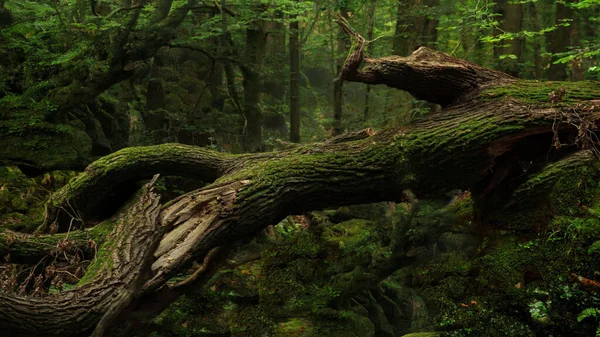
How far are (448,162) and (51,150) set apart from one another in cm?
708

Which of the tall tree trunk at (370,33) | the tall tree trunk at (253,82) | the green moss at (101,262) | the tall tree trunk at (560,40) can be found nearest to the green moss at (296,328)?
the green moss at (101,262)

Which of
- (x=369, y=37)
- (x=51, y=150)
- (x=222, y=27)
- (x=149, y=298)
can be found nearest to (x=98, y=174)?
(x=149, y=298)

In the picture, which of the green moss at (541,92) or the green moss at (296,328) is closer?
the green moss at (541,92)

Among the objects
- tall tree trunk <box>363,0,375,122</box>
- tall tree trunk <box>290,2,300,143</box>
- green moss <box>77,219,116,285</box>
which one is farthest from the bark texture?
tall tree trunk <box>363,0,375,122</box>

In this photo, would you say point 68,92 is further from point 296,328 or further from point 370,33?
point 370,33

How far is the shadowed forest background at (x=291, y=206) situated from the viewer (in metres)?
4.70

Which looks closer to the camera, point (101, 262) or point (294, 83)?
point (101, 262)

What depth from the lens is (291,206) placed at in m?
5.72

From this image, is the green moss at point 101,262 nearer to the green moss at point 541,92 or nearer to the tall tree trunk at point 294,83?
the green moss at point 541,92

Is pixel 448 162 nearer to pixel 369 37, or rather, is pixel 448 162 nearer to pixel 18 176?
pixel 18 176

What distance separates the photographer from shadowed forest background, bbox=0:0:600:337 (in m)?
4.70

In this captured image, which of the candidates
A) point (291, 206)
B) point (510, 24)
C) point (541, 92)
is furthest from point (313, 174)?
point (510, 24)

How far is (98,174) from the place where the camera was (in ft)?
21.4

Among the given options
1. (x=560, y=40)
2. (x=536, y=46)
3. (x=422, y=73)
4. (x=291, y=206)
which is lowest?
(x=291, y=206)
